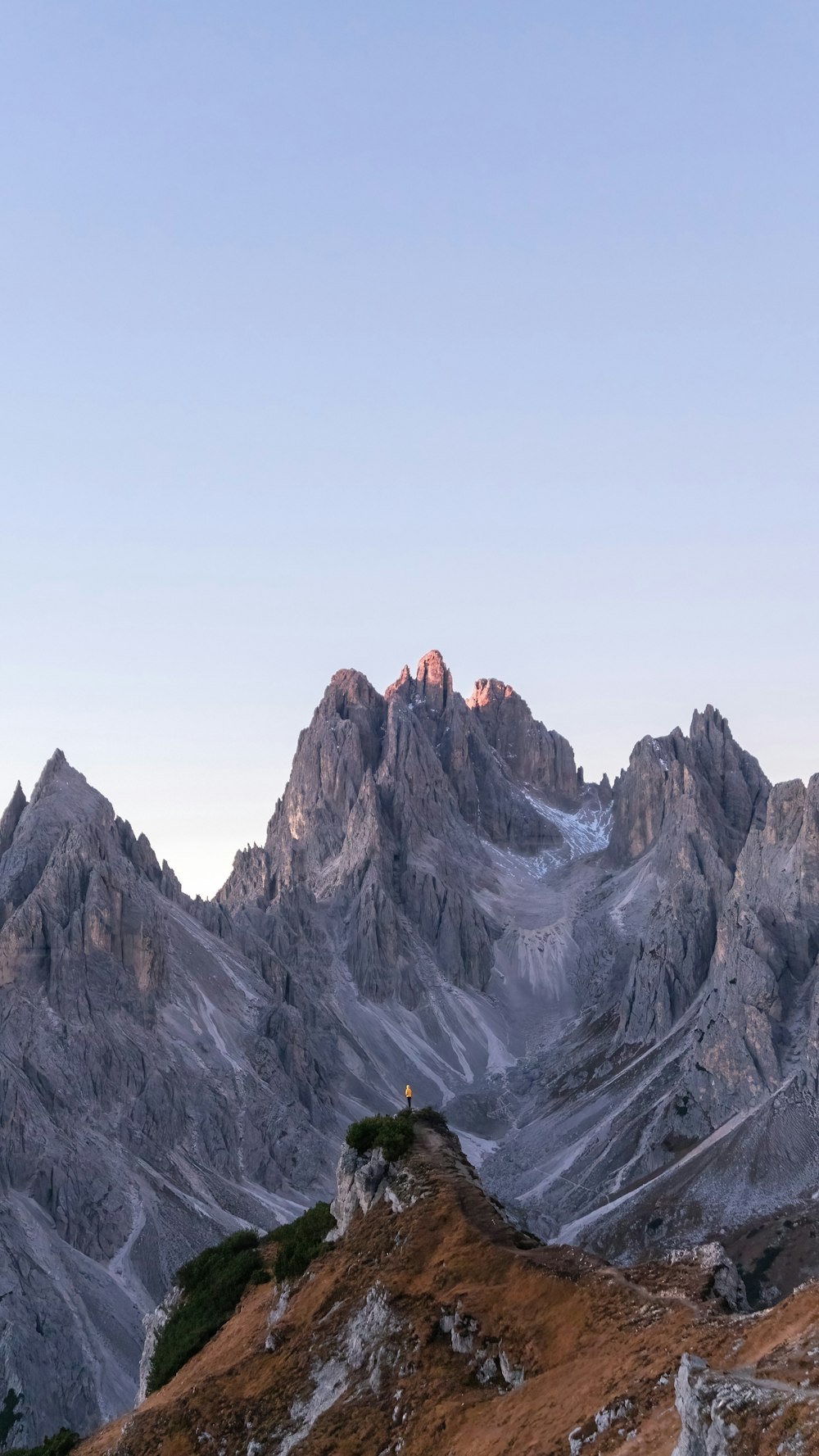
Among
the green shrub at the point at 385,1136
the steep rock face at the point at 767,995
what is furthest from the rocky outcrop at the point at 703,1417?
the steep rock face at the point at 767,995

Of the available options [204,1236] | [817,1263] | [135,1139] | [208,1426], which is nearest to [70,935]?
[135,1139]

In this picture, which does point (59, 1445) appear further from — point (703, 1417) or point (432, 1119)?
point (703, 1417)

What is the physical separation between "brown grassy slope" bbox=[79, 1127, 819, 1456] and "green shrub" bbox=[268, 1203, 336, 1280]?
3.40 feet

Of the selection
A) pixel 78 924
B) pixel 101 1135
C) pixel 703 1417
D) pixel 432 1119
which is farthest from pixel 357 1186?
pixel 78 924

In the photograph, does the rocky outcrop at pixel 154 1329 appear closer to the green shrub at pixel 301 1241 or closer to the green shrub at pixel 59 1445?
the green shrub at pixel 59 1445

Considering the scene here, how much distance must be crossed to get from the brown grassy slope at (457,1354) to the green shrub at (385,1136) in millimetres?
693

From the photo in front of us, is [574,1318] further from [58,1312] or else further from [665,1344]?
Result: [58,1312]

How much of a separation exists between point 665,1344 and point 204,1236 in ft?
447

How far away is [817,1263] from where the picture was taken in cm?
12512

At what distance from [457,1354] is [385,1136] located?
43.1ft

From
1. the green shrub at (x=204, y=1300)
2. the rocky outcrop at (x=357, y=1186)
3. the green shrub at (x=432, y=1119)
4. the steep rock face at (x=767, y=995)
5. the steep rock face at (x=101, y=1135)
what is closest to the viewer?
the rocky outcrop at (x=357, y=1186)

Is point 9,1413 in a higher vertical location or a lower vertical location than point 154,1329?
higher

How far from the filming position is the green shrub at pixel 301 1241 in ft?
140

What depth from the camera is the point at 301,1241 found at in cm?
4416
